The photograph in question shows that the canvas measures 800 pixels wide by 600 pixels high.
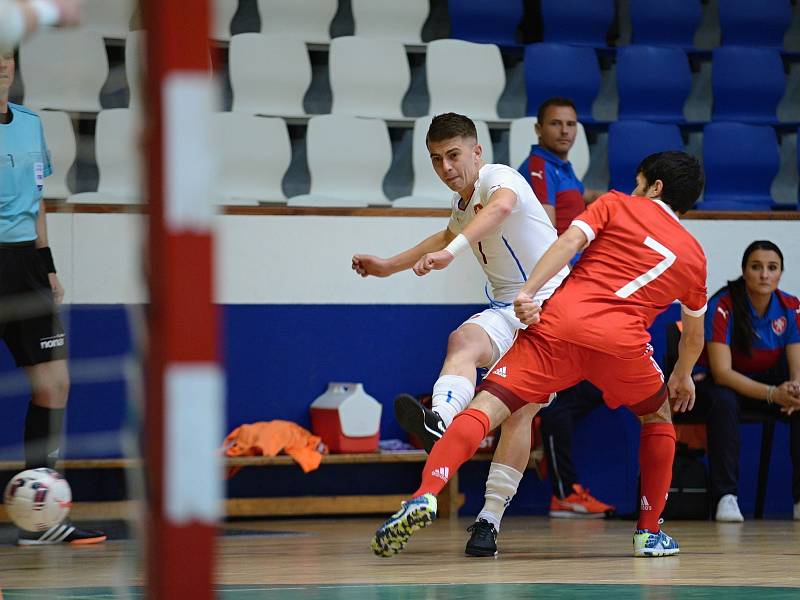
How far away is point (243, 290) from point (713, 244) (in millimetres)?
2951

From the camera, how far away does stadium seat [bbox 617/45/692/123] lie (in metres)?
8.66

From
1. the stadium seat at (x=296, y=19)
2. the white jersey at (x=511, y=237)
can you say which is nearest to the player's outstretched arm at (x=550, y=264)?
the white jersey at (x=511, y=237)

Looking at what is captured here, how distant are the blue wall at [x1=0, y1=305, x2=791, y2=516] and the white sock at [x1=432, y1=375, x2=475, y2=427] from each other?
254cm

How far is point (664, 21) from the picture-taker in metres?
8.98

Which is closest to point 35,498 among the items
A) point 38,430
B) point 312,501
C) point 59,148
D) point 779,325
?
point 38,430

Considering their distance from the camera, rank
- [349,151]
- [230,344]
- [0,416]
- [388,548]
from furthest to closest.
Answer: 1. [349,151]
2. [230,344]
3. [0,416]
4. [388,548]

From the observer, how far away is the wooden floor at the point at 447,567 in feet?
12.0

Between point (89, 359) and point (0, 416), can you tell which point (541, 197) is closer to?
point (89, 359)

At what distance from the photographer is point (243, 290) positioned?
24.2 ft

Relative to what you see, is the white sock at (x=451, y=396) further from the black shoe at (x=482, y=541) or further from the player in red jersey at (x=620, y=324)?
the black shoe at (x=482, y=541)

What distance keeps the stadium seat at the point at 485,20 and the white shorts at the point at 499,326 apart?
12.4ft

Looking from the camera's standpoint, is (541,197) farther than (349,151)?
No

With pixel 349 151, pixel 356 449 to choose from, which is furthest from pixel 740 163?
pixel 356 449

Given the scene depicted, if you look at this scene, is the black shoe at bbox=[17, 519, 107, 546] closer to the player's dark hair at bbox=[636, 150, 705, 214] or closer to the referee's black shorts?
the referee's black shorts
